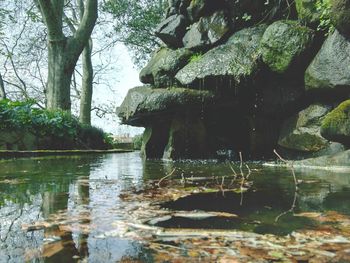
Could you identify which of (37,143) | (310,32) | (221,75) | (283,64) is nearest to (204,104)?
(221,75)

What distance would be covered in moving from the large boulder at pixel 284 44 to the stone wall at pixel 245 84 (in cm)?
2

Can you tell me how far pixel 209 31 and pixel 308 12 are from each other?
2.73 m

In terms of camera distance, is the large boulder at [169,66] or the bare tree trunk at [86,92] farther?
the bare tree trunk at [86,92]

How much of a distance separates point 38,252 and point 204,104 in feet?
25.5

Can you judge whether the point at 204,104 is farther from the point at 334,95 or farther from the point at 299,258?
the point at 299,258

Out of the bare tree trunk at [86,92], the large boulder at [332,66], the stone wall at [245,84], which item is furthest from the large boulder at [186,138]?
the bare tree trunk at [86,92]

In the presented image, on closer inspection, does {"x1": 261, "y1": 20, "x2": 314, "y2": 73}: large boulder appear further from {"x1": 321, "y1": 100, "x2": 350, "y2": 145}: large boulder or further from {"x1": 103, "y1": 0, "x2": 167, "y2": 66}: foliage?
{"x1": 103, "y1": 0, "x2": 167, "y2": 66}: foliage

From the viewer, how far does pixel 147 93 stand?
9.50 meters

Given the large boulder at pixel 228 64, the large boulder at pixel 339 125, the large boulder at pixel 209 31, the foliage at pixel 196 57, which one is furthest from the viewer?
the large boulder at pixel 209 31

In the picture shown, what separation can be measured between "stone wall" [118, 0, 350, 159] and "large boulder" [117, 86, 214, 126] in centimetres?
3

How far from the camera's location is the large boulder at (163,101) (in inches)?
350

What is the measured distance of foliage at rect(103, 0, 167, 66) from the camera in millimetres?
19859

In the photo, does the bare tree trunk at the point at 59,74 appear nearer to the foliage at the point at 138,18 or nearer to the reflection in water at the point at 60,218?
the foliage at the point at 138,18

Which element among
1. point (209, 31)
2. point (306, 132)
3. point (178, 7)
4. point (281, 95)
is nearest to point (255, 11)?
point (209, 31)
